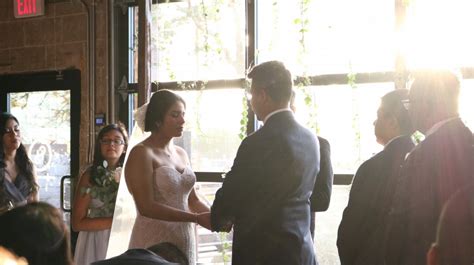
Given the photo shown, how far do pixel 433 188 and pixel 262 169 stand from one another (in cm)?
75

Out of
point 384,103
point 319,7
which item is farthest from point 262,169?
point 319,7

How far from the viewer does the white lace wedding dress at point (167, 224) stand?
303 centimetres

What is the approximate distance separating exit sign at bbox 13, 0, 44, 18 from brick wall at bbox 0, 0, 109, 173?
6 centimetres

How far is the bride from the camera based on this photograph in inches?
117

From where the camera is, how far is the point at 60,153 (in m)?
5.22

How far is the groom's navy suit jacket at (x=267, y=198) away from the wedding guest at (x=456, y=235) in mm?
1068

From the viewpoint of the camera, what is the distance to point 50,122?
5.30m

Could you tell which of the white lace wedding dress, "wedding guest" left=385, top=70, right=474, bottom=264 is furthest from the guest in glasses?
"wedding guest" left=385, top=70, right=474, bottom=264

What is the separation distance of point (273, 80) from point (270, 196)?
483 mm

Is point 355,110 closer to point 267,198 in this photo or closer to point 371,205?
point 371,205

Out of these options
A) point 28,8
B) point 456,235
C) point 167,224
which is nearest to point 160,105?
point 167,224

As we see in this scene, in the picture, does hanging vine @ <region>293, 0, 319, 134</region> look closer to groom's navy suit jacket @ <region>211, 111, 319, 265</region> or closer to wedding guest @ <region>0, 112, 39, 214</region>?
groom's navy suit jacket @ <region>211, 111, 319, 265</region>

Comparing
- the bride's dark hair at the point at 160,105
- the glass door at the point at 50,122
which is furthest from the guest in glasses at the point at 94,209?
the glass door at the point at 50,122

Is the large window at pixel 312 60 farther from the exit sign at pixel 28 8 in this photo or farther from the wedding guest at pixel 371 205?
the wedding guest at pixel 371 205
